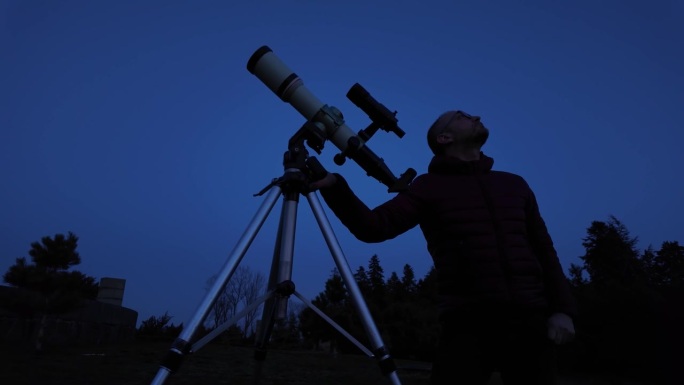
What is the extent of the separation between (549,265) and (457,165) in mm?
A: 748

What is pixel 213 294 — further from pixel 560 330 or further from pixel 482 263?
pixel 560 330

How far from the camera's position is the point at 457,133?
257 centimetres

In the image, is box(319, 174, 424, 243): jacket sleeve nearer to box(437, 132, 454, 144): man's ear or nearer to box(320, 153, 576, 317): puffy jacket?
box(320, 153, 576, 317): puffy jacket

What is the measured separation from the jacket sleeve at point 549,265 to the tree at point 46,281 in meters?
12.3

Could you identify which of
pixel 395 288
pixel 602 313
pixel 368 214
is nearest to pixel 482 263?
pixel 368 214

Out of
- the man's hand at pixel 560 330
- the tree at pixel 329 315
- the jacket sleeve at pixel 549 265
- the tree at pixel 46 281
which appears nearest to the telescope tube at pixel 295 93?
the jacket sleeve at pixel 549 265

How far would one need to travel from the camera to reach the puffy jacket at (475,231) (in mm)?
1999

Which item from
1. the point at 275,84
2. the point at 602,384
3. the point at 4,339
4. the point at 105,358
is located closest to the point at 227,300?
the point at 4,339

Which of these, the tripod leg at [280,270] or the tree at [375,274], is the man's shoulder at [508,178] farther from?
the tree at [375,274]

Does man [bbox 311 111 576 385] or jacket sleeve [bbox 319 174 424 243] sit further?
jacket sleeve [bbox 319 174 424 243]

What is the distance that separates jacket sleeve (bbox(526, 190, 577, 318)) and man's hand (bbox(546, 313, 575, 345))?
0.07 metres

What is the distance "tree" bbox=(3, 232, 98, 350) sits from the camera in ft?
35.6

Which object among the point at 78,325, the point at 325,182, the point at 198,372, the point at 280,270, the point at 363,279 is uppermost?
the point at 363,279

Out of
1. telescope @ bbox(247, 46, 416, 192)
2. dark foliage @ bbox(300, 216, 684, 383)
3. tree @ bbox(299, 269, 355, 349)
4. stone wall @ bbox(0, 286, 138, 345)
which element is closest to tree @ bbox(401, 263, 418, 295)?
dark foliage @ bbox(300, 216, 684, 383)
